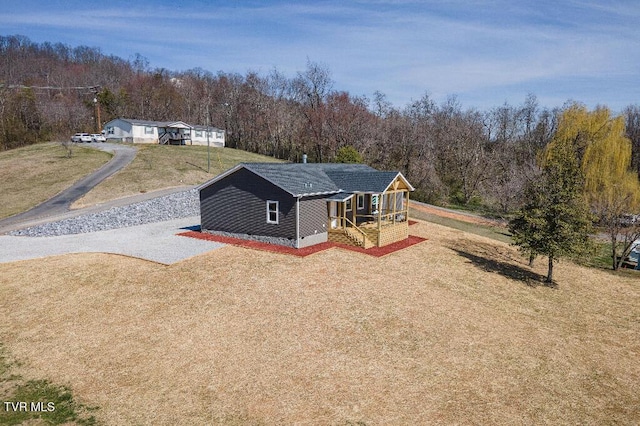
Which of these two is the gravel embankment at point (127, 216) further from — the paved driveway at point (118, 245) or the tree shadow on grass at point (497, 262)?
the tree shadow on grass at point (497, 262)

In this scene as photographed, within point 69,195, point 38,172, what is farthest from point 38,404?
point 38,172

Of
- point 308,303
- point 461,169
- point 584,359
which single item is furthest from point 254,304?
point 461,169

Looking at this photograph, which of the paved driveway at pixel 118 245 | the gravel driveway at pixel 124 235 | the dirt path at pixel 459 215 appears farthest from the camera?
the dirt path at pixel 459 215

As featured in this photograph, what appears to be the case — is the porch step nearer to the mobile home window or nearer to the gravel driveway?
the mobile home window

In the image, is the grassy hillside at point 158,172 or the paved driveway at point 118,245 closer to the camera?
the paved driveway at point 118,245

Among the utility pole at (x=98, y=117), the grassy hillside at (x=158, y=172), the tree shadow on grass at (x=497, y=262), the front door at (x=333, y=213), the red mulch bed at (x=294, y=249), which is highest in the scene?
the utility pole at (x=98, y=117)

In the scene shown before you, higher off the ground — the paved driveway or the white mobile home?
the white mobile home

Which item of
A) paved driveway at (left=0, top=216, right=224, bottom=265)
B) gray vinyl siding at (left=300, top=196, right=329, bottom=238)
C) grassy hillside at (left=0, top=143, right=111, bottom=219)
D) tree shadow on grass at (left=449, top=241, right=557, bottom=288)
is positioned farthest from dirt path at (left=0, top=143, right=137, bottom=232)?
tree shadow on grass at (left=449, top=241, right=557, bottom=288)

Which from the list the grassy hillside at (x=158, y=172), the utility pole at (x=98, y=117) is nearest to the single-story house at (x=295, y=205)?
the grassy hillside at (x=158, y=172)
